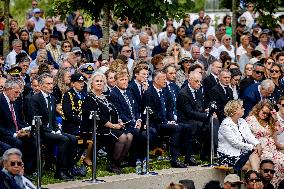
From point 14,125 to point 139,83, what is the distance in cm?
337

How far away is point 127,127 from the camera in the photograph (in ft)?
60.6

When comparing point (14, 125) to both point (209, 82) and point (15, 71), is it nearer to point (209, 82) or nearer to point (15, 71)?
point (15, 71)

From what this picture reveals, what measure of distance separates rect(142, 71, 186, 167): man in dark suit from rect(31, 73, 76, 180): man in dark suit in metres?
2.15

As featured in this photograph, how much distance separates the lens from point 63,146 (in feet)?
56.2

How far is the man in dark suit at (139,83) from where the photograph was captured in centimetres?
1911

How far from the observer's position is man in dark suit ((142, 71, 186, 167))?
19.0 metres

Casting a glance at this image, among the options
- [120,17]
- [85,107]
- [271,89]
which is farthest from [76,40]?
[85,107]

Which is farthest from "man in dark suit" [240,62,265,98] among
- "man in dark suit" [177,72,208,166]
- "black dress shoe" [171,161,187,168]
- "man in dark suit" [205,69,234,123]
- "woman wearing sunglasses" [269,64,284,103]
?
"black dress shoe" [171,161,187,168]

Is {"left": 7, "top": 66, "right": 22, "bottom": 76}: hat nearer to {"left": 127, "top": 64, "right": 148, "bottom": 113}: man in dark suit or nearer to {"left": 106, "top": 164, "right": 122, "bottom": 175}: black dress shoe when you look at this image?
{"left": 127, "top": 64, "right": 148, "bottom": 113}: man in dark suit

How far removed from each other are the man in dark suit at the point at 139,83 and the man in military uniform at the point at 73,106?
1292 mm

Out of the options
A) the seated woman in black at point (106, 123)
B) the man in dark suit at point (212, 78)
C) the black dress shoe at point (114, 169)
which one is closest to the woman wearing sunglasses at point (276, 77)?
the man in dark suit at point (212, 78)

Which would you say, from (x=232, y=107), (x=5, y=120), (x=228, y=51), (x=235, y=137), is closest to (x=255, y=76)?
(x=232, y=107)

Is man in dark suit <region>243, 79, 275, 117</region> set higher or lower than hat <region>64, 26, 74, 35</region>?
lower

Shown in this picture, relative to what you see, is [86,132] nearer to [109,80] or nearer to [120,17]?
[109,80]
